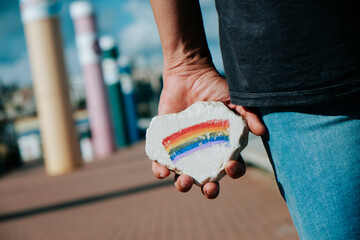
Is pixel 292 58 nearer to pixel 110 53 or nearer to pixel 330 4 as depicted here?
pixel 330 4

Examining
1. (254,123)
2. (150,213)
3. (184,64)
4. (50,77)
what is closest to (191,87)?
(184,64)

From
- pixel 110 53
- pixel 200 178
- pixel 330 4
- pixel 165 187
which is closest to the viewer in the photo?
pixel 330 4

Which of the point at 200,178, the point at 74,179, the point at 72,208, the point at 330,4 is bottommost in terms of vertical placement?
the point at 74,179

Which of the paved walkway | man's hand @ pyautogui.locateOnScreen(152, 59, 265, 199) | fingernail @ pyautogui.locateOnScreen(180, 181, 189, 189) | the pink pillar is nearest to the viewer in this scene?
fingernail @ pyautogui.locateOnScreen(180, 181, 189, 189)

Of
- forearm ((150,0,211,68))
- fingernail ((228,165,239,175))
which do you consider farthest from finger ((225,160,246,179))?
forearm ((150,0,211,68))

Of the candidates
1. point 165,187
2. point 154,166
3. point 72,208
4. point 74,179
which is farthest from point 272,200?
point 74,179

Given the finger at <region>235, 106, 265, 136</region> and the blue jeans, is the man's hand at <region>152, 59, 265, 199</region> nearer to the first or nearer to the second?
the finger at <region>235, 106, 265, 136</region>
